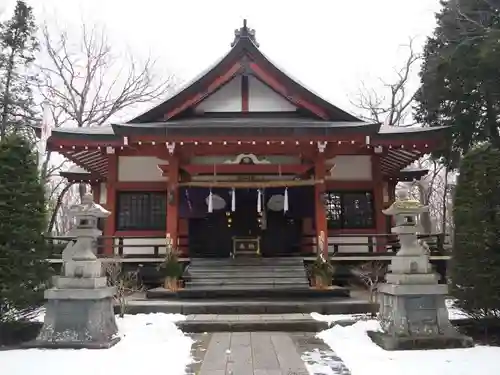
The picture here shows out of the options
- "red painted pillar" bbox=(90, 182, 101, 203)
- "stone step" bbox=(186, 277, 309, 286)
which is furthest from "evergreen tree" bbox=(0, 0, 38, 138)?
"stone step" bbox=(186, 277, 309, 286)

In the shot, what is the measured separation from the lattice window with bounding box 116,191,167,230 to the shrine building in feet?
0.11

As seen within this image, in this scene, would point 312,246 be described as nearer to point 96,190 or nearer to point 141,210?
point 141,210

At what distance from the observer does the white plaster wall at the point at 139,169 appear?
595 inches

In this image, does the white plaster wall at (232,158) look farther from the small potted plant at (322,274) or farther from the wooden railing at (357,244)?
the small potted plant at (322,274)

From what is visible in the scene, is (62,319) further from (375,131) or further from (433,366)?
(375,131)

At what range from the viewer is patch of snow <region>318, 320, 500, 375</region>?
20.4ft

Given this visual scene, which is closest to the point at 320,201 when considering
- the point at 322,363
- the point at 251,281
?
the point at 251,281

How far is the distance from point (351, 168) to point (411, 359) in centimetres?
918

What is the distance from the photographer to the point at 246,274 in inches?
504

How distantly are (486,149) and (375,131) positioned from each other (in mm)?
4704

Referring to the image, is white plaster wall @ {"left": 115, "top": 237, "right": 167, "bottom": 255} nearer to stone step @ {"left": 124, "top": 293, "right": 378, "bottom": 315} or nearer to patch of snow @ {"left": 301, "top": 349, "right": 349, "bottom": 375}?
stone step @ {"left": 124, "top": 293, "right": 378, "bottom": 315}

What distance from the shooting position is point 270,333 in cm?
894

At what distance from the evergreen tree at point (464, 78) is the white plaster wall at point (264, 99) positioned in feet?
17.8

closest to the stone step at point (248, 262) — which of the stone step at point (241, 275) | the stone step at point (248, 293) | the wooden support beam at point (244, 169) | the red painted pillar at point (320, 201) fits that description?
the stone step at point (241, 275)
